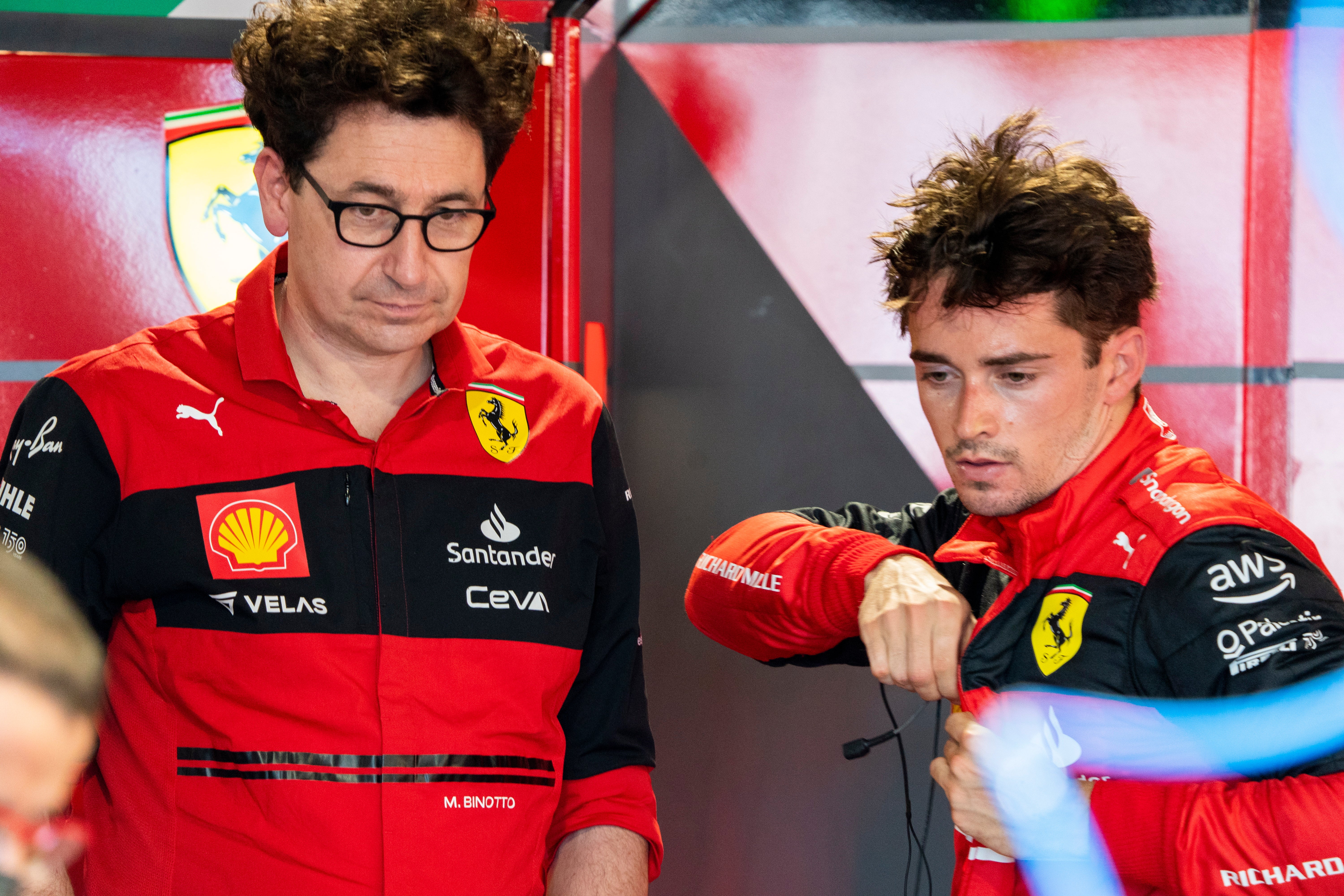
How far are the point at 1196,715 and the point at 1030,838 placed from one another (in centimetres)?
22

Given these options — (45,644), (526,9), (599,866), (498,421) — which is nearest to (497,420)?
(498,421)

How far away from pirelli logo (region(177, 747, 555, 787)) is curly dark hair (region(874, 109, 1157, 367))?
0.79 m

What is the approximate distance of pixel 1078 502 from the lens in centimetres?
143

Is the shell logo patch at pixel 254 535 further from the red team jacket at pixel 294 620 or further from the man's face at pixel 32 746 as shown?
the man's face at pixel 32 746

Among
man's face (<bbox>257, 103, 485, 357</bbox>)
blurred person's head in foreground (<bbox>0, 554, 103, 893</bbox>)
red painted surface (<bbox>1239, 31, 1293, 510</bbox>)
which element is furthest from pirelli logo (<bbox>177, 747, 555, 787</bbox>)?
red painted surface (<bbox>1239, 31, 1293, 510</bbox>)

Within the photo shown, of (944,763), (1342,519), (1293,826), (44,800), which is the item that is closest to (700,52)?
(1342,519)

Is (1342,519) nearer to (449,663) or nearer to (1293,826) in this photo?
(1293,826)

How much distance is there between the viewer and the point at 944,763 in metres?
1.40

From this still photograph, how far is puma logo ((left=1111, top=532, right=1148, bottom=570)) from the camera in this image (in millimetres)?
1341

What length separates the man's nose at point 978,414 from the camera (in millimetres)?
1469

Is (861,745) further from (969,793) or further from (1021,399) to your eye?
(1021,399)

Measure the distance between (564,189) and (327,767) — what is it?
53.1 inches

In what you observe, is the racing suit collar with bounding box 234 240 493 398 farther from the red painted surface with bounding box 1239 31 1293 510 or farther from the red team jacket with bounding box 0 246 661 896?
the red painted surface with bounding box 1239 31 1293 510

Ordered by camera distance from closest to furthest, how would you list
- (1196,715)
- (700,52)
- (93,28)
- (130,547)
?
(1196,715), (130,547), (93,28), (700,52)
